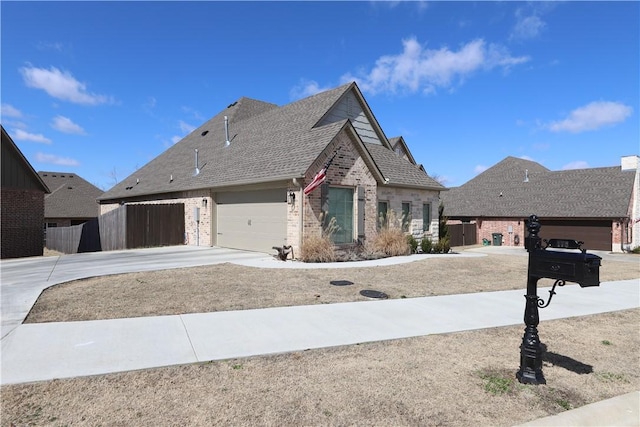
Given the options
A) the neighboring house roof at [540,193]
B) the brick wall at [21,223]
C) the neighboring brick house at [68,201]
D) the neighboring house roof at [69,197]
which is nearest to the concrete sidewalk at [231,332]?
the brick wall at [21,223]

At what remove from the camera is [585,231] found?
94.7 ft

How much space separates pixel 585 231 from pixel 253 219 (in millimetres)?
25102

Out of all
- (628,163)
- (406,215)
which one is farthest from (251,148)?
(628,163)

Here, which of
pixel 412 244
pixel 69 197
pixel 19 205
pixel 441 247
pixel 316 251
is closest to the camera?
pixel 316 251

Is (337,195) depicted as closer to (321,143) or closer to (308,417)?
(321,143)

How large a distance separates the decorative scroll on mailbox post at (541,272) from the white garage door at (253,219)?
1087 centimetres

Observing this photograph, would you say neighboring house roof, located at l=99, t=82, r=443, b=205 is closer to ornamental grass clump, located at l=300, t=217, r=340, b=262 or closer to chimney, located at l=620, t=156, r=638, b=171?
ornamental grass clump, located at l=300, t=217, r=340, b=262

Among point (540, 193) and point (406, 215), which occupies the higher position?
point (540, 193)

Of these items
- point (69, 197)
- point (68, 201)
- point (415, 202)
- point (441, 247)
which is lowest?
point (441, 247)

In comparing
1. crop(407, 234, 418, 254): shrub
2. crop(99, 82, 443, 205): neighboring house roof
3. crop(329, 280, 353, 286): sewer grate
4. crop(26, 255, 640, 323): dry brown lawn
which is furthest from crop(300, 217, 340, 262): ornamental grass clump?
crop(407, 234, 418, 254): shrub

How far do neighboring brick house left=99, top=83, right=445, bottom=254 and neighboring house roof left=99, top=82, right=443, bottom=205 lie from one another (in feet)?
0.22

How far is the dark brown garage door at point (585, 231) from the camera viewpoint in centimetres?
2794

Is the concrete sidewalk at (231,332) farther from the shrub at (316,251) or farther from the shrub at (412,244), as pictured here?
the shrub at (412,244)

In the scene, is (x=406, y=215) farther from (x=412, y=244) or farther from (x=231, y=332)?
(x=231, y=332)
